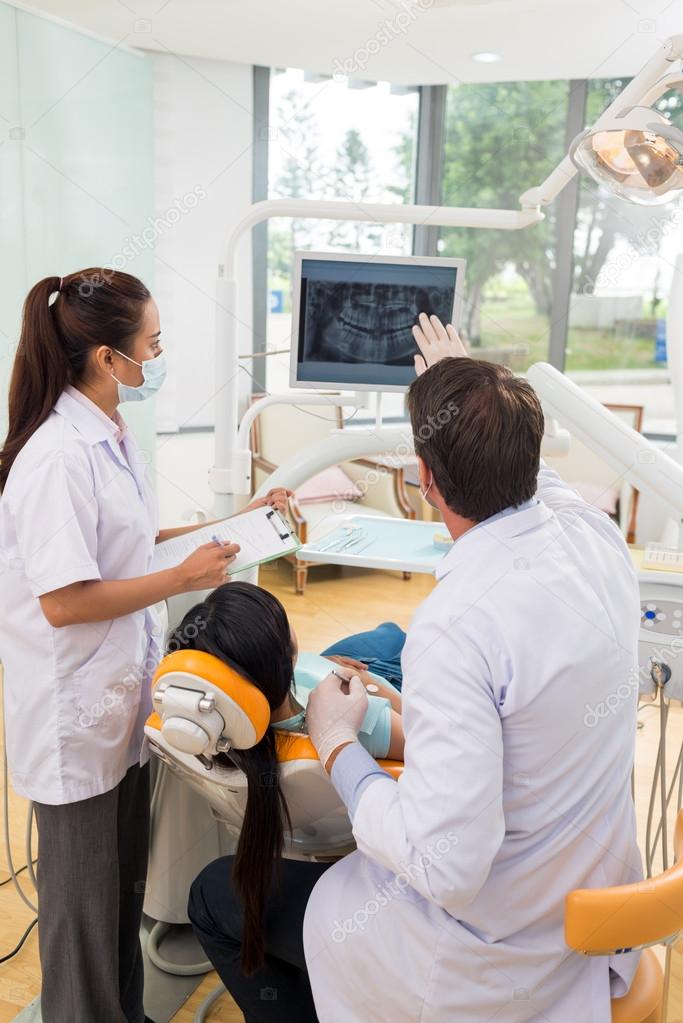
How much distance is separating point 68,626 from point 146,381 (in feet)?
1.41

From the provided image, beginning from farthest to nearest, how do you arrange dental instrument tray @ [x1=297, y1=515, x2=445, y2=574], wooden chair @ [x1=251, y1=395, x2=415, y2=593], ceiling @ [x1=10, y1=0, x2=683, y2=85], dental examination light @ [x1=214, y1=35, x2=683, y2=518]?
wooden chair @ [x1=251, y1=395, x2=415, y2=593] → ceiling @ [x1=10, y1=0, x2=683, y2=85] → dental instrument tray @ [x1=297, y1=515, x2=445, y2=574] → dental examination light @ [x1=214, y1=35, x2=683, y2=518]

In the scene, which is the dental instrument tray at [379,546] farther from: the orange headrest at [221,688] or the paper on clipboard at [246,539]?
the orange headrest at [221,688]

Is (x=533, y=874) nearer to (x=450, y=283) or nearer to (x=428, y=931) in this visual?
(x=428, y=931)

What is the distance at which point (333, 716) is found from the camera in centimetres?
125

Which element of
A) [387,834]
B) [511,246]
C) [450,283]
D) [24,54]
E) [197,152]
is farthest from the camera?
[511,246]

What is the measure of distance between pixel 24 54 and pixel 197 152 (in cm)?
150

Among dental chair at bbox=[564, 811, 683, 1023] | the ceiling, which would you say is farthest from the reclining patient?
the ceiling

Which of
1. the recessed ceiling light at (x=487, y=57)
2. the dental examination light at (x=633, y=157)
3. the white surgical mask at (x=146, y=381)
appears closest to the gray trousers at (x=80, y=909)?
the white surgical mask at (x=146, y=381)

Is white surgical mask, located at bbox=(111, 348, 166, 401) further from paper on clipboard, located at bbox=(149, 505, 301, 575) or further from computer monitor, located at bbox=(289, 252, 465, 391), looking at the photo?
computer monitor, located at bbox=(289, 252, 465, 391)

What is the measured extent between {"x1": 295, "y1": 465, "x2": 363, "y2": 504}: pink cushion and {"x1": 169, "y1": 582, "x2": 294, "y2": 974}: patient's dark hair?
3230mm

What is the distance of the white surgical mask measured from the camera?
1519 millimetres

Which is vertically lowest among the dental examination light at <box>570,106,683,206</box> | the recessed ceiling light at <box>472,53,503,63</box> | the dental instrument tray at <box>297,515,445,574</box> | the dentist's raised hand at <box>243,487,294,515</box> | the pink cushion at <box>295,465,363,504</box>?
the pink cushion at <box>295,465,363,504</box>

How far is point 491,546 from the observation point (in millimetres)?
1079

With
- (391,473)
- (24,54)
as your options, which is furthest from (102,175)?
(391,473)
